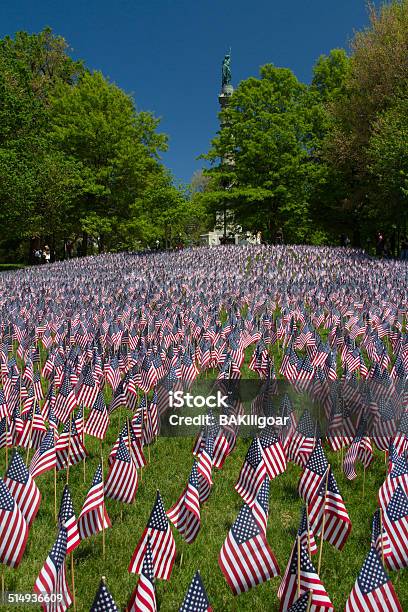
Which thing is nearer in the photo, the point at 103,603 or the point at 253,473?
the point at 103,603

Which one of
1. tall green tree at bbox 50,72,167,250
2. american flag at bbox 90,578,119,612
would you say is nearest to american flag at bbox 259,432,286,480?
american flag at bbox 90,578,119,612

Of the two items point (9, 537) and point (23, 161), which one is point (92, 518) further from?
point (23, 161)

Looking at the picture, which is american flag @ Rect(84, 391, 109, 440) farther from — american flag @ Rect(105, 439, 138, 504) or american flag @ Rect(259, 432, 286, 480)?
american flag @ Rect(259, 432, 286, 480)

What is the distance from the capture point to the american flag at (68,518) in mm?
3996

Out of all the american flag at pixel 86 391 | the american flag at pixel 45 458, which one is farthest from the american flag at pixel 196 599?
the american flag at pixel 86 391

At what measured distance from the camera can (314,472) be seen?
5.23 meters

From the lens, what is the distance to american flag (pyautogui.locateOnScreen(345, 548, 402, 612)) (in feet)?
10.4

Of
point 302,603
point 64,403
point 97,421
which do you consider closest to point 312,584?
point 302,603

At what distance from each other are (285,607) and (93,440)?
4.70 meters

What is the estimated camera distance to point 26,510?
4.86 meters

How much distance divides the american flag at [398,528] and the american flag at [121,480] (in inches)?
101

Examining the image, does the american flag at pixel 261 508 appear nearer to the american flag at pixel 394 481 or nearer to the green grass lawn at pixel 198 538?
the green grass lawn at pixel 198 538

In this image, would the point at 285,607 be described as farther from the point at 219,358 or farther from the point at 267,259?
the point at 267,259

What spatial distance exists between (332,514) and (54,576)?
2.45 meters
